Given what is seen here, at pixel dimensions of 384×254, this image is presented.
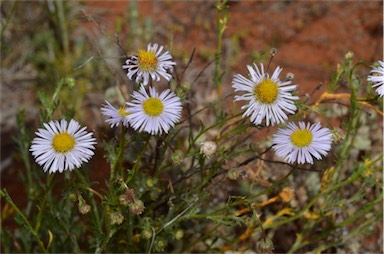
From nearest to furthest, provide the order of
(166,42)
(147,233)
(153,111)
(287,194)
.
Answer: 1. (153,111)
2. (147,233)
3. (287,194)
4. (166,42)

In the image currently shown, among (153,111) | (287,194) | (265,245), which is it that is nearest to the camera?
(153,111)

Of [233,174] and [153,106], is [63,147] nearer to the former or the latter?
[153,106]

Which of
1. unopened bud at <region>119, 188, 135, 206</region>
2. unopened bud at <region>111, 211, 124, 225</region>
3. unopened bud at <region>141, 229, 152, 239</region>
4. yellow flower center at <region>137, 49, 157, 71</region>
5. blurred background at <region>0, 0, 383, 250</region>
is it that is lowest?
unopened bud at <region>141, 229, 152, 239</region>

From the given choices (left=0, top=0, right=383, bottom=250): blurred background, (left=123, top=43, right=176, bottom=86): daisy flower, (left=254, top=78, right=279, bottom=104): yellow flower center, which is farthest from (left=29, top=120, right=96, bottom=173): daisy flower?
(left=0, top=0, right=383, bottom=250): blurred background

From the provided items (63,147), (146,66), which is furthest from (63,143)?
(146,66)

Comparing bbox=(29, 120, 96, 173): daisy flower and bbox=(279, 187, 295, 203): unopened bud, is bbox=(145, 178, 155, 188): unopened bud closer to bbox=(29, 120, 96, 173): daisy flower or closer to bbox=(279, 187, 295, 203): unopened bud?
bbox=(29, 120, 96, 173): daisy flower

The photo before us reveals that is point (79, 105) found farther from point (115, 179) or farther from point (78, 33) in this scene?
point (115, 179)

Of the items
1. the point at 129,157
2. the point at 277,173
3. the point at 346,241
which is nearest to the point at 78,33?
the point at 129,157
